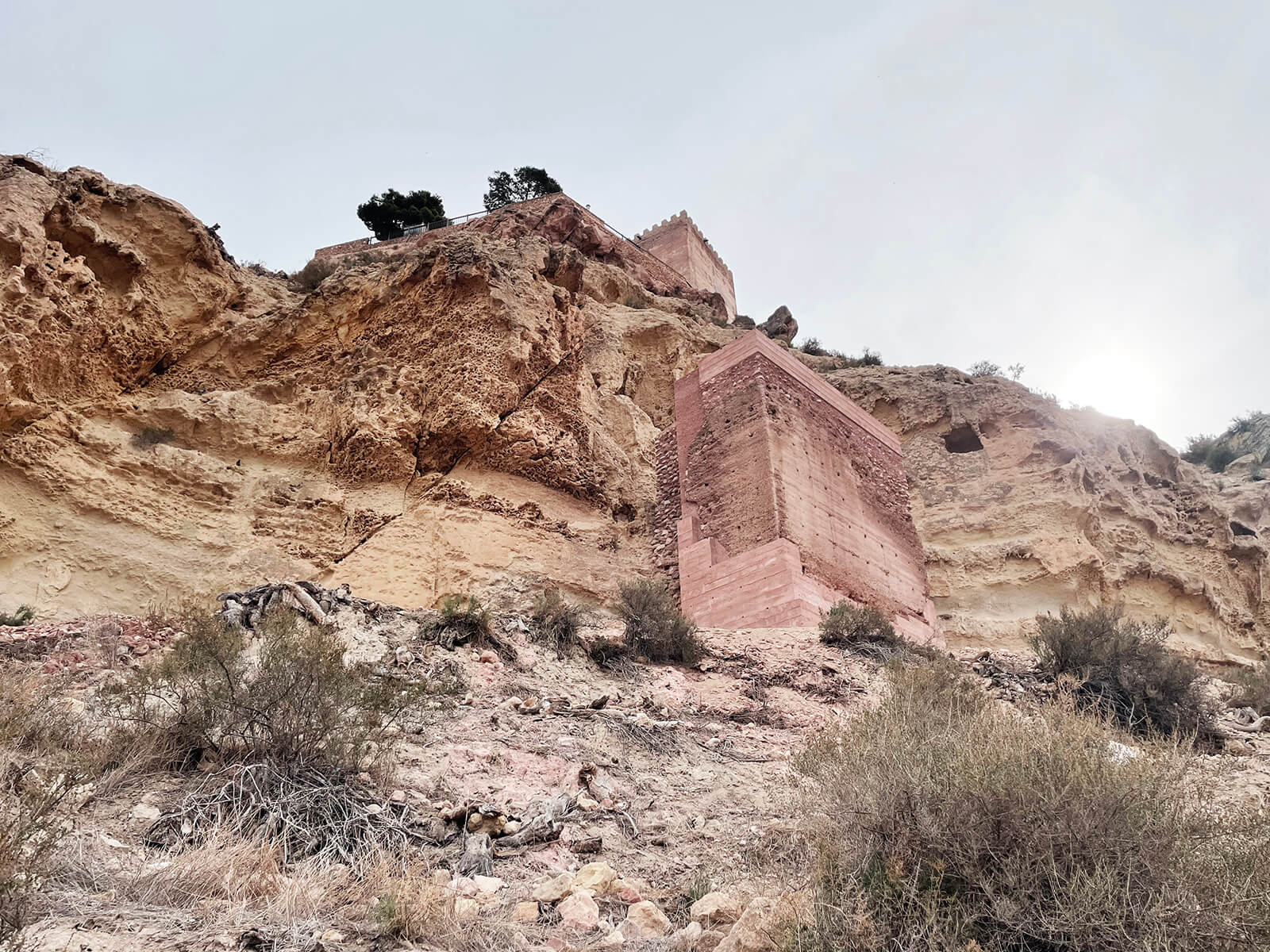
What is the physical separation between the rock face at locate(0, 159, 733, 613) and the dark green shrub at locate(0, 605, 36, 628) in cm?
30

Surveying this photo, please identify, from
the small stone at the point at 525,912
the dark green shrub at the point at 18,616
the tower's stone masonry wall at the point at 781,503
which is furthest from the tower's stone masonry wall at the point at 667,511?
the small stone at the point at 525,912

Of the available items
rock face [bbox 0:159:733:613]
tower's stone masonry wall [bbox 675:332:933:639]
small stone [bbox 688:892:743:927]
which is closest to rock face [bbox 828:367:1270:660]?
tower's stone masonry wall [bbox 675:332:933:639]

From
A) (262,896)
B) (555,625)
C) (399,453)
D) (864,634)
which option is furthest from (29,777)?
(399,453)

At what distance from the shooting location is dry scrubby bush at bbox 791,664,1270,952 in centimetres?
279

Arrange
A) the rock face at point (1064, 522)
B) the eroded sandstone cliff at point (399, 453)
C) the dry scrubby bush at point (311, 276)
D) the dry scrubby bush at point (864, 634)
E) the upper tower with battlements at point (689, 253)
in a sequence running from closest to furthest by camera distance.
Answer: the dry scrubby bush at point (864, 634) < the eroded sandstone cliff at point (399, 453) < the rock face at point (1064, 522) < the dry scrubby bush at point (311, 276) < the upper tower with battlements at point (689, 253)

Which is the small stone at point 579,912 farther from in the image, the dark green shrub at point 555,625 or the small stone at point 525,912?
the dark green shrub at point 555,625

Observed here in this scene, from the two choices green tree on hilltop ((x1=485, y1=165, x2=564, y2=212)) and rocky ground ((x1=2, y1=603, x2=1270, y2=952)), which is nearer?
rocky ground ((x1=2, y1=603, x2=1270, y2=952))

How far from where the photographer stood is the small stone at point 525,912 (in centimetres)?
333

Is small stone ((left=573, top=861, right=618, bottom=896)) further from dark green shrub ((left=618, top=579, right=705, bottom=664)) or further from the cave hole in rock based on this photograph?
the cave hole in rock

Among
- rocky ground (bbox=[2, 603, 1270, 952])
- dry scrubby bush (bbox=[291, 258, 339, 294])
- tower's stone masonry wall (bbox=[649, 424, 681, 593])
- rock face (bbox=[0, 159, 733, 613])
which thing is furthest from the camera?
dry scrubby bush (bbox=[291, 258, 339, 294])

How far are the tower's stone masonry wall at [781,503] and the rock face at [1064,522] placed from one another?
1.38 meters

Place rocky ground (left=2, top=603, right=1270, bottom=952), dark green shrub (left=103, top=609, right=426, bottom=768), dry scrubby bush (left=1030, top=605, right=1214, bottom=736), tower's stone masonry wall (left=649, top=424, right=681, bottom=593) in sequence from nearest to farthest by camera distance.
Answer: rocky ground (left=2, top=603, right=1270, bottom=952) → dark green shrub (left=103, top=609, right=426, bottom=768) → dry scrubby bush (left=1030, top=605, right=1214, bottom=736) → tower's stone masonry wall (left=649, top=424, right=681, bottom=593)

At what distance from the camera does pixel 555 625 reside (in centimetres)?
805

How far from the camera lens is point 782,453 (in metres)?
12.1
